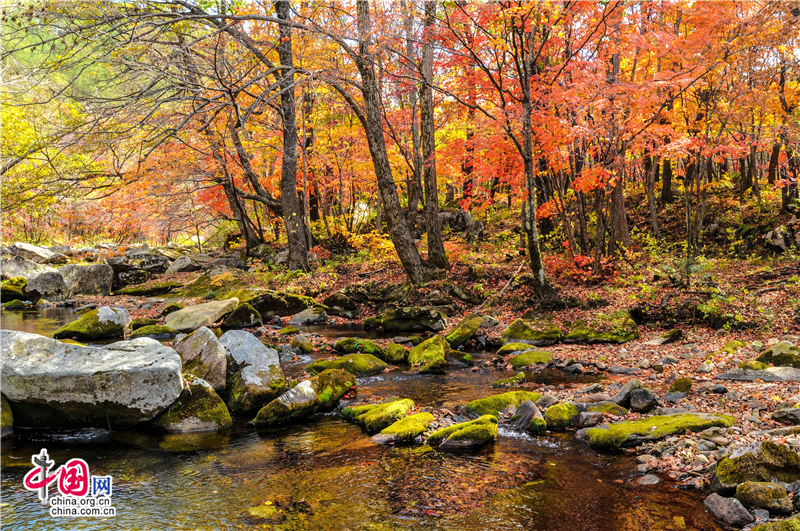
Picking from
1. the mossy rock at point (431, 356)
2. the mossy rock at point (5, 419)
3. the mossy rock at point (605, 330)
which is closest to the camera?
the mossy rock at point (5, 419)

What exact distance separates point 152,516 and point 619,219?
1440cm

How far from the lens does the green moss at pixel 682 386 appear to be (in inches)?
244

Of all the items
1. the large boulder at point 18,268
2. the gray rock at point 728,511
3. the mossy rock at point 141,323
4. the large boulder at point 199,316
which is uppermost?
the large boulder at point 18,268

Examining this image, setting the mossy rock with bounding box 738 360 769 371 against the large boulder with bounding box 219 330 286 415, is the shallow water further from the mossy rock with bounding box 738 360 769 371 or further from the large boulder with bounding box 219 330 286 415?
the mossy rock with bounding box 738 360 769 371

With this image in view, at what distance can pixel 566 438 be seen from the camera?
5.39m

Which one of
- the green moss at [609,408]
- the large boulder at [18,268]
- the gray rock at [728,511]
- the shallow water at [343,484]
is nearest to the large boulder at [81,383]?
the shallow water at [343,484]

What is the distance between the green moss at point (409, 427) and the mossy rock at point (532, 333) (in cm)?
475

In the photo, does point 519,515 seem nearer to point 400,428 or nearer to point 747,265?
point 400,428

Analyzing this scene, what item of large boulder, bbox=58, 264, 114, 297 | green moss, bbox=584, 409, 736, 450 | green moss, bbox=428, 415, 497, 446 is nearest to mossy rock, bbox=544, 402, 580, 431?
green moss, bbox=584, 409, 736, 450

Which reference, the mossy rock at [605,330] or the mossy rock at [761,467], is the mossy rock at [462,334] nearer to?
the mossy rock at [605,330]

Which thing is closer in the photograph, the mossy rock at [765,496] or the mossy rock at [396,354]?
the mossy rock at [765,496]

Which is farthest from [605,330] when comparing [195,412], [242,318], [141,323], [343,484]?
[141,323]

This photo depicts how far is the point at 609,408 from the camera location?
5895mm

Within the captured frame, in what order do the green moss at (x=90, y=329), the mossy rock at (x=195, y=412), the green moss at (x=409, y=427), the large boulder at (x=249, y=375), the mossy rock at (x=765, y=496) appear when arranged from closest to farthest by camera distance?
1. the mossy rock at (x=765, y=496)
2. the green moss at (x=409, y=427)
3. the mossy rock at (x=195, y=412)
4. the large boulder at (x=249, y=375)
5. the green moss at (x=90, y=329)
